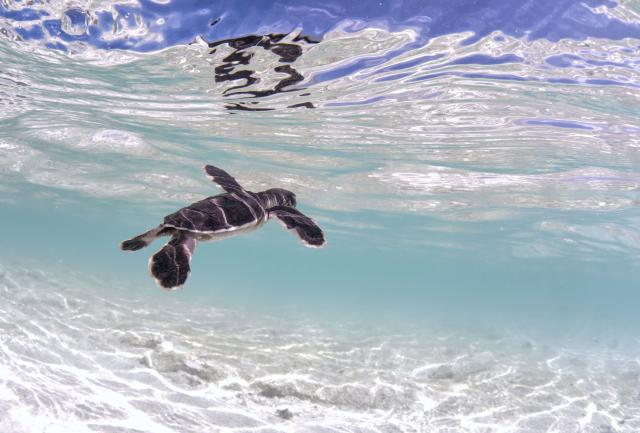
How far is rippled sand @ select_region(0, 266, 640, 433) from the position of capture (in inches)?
243

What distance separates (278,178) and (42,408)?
16191mm

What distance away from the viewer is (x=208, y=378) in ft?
25.9

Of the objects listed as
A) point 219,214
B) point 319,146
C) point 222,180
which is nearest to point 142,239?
point 219,214

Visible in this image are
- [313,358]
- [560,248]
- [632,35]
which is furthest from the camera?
[560,248]

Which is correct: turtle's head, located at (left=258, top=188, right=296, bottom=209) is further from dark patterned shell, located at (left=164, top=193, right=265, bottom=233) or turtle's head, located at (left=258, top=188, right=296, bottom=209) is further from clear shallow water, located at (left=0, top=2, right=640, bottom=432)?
clear shallow water, located at (left=0, top=2, right=640, bottom=432)

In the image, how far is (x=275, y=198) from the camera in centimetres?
668

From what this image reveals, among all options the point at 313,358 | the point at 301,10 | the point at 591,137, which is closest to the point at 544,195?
the point at 591,137

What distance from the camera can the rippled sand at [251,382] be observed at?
6.18 m

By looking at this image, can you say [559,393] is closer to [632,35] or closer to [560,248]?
[632,35]

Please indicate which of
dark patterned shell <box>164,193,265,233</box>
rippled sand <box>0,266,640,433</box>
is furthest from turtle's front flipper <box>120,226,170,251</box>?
rippled sand <box>0,266,640,433</box>

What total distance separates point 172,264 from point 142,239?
2.68 ft

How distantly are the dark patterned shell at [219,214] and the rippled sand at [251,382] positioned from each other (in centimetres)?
318

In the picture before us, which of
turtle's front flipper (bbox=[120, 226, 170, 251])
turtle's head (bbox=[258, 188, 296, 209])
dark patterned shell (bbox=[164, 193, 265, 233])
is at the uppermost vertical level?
turtle's head (bbox=[258, 188, 296, 209])

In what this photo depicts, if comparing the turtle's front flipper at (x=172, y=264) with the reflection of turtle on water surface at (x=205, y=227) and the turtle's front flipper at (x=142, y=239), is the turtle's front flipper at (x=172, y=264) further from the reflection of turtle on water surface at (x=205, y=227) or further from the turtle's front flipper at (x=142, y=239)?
Result: the turtle's front flipper at (x=142, y=239)
